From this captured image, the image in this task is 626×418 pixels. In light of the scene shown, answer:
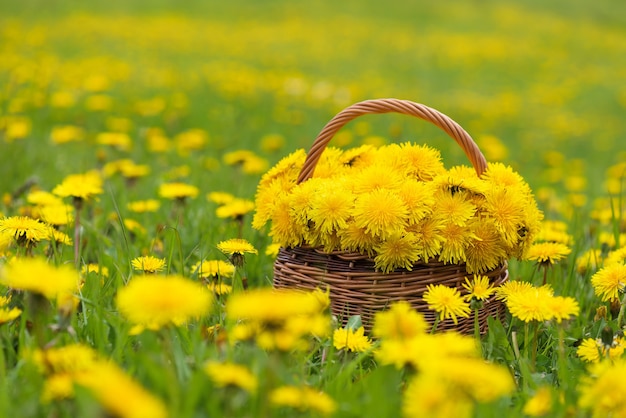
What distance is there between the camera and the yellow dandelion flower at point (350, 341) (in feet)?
4.36

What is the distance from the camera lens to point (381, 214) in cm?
150

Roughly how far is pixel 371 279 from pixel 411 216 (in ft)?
0.53

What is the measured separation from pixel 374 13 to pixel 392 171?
13.7 m

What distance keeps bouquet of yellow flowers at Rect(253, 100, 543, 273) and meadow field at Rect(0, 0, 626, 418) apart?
27mm

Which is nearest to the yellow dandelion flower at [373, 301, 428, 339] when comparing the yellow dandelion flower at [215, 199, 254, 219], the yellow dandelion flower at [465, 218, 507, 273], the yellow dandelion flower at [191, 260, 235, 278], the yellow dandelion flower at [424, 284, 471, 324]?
the yellow dandelion flower at [424, 284, 471, 324]

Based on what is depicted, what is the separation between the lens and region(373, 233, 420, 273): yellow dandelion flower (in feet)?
4.89

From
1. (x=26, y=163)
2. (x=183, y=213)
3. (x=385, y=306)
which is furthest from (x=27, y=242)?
(x=26, y=163)

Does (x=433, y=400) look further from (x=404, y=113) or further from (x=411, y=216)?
(x=404, y=113)

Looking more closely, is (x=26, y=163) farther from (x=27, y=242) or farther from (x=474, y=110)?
(x=474, y=110)

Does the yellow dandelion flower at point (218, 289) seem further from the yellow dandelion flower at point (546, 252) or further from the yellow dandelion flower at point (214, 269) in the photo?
the yellow dandelion flower at point (546, 252)

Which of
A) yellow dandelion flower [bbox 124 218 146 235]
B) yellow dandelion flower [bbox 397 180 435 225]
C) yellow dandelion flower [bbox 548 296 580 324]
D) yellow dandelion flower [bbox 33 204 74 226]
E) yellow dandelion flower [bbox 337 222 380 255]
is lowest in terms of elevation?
yellow dandelion flower [bbox 124 218 146 235]

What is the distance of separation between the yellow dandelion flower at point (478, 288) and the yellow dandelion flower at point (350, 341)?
9.4 inches

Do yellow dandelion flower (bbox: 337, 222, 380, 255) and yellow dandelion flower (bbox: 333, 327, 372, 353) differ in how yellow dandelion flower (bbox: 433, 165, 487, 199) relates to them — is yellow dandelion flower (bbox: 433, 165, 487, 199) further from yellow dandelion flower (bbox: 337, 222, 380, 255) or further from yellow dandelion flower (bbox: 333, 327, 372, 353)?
yellow dandelion flower (bbox: 333, 327, 372, 353)

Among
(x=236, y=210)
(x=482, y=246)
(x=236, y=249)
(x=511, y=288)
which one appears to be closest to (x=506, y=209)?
(x=482, y=246)
